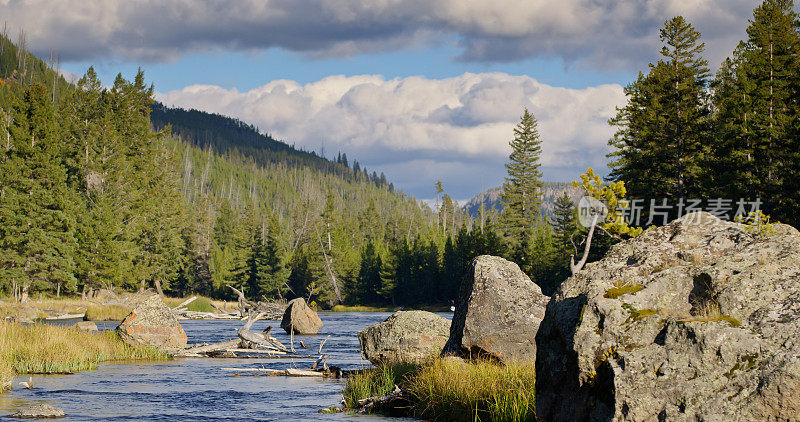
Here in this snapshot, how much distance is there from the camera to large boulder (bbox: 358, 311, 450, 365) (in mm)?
21391

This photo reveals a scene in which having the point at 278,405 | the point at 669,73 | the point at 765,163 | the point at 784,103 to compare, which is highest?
the point at 669,73

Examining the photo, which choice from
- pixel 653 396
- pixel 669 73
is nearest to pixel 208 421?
pixel 653 396

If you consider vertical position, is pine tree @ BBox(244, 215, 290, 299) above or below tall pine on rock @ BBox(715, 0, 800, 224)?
below

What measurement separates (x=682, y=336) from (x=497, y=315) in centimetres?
829

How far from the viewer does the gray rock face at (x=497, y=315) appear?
15508 mm

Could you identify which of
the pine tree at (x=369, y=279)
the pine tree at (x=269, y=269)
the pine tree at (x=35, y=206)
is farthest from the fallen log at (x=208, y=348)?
the pine tree at (x=369, y=279)

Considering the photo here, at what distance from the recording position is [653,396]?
7.48 meters

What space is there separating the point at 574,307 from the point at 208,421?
957 centimetres

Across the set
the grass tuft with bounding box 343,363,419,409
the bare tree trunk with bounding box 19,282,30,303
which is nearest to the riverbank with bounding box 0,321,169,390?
the grass tuft with bounding box 343,363,419,409

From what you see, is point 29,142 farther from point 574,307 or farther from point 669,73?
point 574,307

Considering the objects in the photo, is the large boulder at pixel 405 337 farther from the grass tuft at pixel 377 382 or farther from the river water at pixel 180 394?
the grass tuft at pixel 377 382

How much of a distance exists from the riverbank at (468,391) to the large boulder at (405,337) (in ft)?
16.2

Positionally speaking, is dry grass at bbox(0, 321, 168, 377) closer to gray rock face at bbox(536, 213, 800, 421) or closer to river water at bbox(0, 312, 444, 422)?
river water at bbox(0, 312, 444, 422)

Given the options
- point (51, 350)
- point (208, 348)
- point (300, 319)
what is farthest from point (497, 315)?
point (300, 319)
